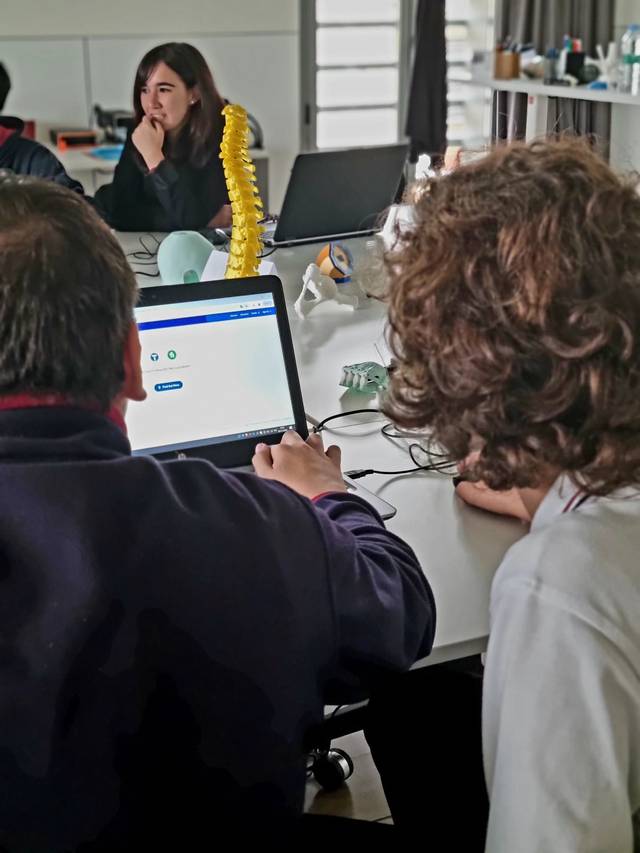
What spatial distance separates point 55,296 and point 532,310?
1.30ft

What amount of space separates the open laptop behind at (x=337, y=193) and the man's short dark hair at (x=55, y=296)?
1.96 metres

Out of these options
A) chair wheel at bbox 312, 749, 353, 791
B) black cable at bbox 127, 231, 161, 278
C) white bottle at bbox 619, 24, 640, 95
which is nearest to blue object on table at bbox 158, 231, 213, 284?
black cable at bbox 127, 231, 161, 278

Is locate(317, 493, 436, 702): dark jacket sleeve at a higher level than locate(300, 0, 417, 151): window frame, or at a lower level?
lower

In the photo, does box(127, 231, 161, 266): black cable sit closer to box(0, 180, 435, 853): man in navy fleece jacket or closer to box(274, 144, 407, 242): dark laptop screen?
box(274, 144, 407, 242): dark laptop screen

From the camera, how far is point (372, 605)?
95cm

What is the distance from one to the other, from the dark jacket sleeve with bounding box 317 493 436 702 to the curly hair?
16 cm

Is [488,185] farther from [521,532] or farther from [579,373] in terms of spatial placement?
[521,532]

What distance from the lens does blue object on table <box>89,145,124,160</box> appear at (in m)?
4.47

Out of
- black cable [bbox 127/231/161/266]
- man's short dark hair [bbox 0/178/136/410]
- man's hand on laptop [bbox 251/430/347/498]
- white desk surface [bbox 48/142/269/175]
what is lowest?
black cable [bbox 127/231/161/266]

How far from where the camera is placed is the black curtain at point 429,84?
194 inches

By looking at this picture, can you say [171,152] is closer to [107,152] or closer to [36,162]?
[36,162]

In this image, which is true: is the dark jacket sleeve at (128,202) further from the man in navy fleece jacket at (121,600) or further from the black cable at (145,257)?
the man in navy fleece jacket at (121,600)

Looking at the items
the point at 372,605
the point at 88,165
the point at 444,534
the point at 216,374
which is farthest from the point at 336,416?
the point at 88,165

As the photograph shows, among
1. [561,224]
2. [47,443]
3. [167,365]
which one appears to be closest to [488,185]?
[561,224]
